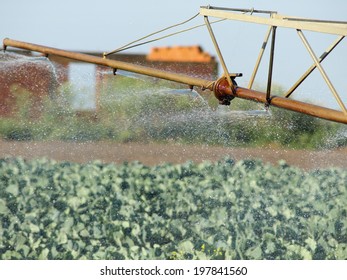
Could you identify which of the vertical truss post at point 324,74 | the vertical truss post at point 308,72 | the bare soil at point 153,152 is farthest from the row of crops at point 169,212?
the bare soil at point 153,152

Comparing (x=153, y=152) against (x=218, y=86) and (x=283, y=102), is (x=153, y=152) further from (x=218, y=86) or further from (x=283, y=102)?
(x=283, y=102)

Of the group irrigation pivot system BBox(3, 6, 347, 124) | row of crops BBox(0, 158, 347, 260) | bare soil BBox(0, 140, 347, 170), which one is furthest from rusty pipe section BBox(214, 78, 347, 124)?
bare soil BBox(0, 140, 347, 170)

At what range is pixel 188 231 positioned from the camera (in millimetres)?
7266

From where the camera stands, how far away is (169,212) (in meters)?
7.93

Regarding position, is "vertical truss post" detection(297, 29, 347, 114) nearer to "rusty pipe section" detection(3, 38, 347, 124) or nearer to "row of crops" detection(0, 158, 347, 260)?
"rusty pipe section" detection(3, 38, 347, 124)

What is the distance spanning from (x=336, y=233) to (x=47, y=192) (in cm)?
257

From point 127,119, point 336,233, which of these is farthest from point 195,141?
point 336,233

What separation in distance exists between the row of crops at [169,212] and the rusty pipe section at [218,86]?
4.50 feet

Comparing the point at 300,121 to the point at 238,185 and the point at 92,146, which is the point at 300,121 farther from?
the point at 238,185

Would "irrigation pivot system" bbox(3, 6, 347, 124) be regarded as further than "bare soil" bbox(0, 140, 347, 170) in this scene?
No

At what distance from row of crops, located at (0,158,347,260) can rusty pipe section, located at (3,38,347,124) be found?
1.37 m

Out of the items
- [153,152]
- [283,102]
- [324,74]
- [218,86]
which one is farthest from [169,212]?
[153,152]

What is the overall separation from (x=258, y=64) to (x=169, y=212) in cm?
264

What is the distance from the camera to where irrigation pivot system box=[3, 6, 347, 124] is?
198 inches
